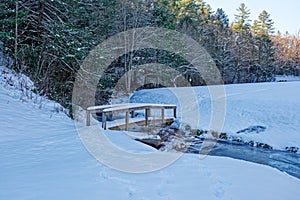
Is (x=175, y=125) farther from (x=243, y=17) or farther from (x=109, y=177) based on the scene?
(x=243, y=17)

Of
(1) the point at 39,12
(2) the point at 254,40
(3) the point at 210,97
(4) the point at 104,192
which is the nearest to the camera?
(4) the point at 104,192

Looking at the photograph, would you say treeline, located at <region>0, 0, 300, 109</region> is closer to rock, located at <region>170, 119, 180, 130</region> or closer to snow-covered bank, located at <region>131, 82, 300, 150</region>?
rock, located at <region>170, 119, 180, 130</region>

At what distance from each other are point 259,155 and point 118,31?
13.2 m

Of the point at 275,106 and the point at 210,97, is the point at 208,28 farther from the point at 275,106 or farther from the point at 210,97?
the point at 275,106

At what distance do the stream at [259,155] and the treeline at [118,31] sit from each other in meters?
5.39

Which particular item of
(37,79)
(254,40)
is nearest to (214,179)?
(37,79)

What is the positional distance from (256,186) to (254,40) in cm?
2889

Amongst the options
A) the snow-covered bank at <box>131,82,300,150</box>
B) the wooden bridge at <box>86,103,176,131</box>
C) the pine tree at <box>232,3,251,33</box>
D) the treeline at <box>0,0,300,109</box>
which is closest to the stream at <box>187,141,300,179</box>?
the snow-covered bank at <box>131,82,300,150</box>

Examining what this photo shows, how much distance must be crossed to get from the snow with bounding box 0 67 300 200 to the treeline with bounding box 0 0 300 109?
16.3ft

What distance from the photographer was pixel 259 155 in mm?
7336

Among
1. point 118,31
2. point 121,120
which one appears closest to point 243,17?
point 118,31

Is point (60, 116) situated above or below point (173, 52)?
below

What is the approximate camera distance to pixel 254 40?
2878cm

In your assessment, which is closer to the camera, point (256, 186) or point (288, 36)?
point (256, 186)
